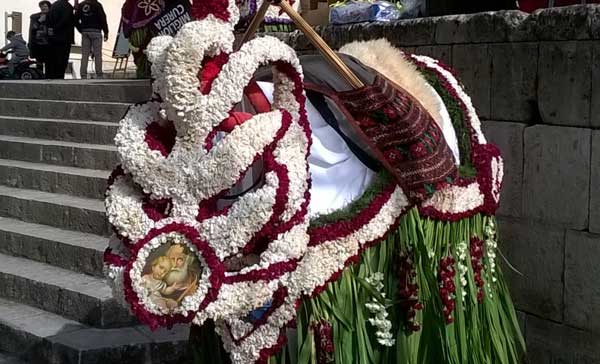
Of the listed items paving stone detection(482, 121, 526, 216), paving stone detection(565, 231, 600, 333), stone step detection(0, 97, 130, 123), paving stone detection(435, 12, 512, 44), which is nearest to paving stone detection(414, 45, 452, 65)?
paving stone detection(435, 12, 512, 44)

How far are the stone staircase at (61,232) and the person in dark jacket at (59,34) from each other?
14.8 feet

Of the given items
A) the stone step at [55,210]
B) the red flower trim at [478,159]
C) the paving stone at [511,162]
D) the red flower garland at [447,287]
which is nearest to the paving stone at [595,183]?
the paving stone at [511,162]

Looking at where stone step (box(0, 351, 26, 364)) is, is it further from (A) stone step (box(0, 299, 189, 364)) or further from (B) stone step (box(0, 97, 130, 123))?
(B) stone step (box(0, 97, 130, 123))

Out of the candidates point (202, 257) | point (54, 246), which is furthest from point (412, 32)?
point (54, 246)

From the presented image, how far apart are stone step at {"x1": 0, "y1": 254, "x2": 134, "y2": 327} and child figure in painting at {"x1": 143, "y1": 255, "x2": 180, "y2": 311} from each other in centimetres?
241

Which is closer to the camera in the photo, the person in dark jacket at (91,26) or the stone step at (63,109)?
the stone step at (63,109)

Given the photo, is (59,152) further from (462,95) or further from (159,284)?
(159,284)

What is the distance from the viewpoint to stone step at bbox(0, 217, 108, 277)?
5.27 meters

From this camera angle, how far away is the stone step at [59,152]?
20.9 ft

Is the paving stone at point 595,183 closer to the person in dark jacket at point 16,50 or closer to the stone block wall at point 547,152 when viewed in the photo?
the stone block wall at point 547,152

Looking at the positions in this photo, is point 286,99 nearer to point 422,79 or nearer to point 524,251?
point 422,79

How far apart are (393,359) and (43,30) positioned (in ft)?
38.0

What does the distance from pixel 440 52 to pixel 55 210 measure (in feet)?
10.1

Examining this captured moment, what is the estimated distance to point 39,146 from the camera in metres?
7.03
